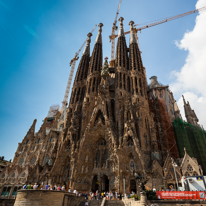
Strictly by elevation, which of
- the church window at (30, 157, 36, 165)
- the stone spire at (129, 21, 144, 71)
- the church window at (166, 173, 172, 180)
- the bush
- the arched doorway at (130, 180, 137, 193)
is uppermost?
the stone spire at (129, 21, 144, 71)

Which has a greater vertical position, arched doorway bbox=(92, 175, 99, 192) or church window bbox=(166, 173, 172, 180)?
church window bbox=(166, 173, 172, 180)

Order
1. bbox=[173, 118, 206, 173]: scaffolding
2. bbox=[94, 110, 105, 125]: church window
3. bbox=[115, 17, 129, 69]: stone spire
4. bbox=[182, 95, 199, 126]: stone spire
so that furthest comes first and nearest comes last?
1. bbox=[182, 95, 199, 126]: stone spire
2. bbox=[115, 17, 129, 69]: stone spire
3. bbox=[94, 110, 105, 125]: church window
4. bbox=[173, 118, 206, 173]: scaffolding

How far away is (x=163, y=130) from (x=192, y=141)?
4952mm

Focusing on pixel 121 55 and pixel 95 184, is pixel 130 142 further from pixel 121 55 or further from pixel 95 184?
pixel 121 55

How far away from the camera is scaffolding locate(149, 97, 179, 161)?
90.2 feet

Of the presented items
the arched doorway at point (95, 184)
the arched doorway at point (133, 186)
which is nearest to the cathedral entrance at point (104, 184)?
the arched doorway at point (95, 184)

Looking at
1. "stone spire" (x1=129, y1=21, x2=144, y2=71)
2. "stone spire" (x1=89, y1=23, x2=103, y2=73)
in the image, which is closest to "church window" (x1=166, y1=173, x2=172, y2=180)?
"stone spire" (x1=129, y1=21, x2=144, y2=71)

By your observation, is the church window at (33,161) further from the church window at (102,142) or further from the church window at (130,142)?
the church window at (130,142)

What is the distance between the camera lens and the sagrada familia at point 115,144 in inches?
933

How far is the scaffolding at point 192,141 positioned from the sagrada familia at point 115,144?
15 cm

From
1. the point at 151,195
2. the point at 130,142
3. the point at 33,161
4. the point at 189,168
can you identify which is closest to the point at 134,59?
the point at 130,142

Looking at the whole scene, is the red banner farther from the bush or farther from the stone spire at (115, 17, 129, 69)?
the stone spire at (115, 17, 129, 69)

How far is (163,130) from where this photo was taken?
29922 millimetres

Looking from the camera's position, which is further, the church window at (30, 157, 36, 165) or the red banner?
the church window at (30, 157, 36, 165)
